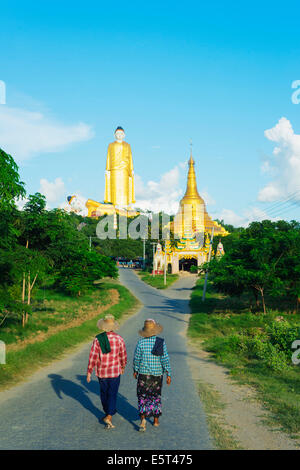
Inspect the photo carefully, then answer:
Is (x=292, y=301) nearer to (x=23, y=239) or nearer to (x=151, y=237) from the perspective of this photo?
(x=23, y=239)

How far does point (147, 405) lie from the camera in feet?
19.9

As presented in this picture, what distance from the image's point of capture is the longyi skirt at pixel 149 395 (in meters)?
6.04

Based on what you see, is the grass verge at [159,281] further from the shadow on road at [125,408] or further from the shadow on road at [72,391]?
the shadow on road at [125,408]

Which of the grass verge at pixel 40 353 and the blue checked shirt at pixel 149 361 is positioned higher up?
the blue checked shirt at pixel 149 361

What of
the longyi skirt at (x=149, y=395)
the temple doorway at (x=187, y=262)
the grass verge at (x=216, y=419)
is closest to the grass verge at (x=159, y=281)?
the temple doorway at (x=187, y=262)

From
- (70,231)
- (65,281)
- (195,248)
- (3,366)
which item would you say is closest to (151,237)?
(195,248)

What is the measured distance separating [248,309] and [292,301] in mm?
3092

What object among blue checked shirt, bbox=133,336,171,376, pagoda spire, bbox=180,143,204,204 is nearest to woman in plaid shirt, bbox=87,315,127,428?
blue checked shirt, bbox=133,336,171,376

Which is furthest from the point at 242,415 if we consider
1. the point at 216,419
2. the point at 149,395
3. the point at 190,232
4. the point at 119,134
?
the point at 119,134

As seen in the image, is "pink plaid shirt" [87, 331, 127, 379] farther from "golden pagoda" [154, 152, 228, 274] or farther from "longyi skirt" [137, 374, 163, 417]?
"golden pagoda" [154, 152, 228, 274]

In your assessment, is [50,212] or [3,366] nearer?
[3,366]

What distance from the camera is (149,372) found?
6188 millimetres

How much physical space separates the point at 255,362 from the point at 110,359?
6.53 metres

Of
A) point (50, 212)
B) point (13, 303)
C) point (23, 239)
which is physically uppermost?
point (50, 212)
